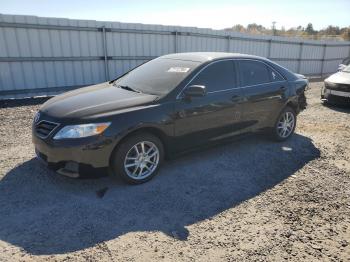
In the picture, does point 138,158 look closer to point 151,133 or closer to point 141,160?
point 141,160

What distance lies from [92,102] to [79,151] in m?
0.76

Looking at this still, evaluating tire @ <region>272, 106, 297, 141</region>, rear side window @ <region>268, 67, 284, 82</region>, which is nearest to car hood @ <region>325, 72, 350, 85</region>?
tire @ <region>272, 106, 297, 141</region>

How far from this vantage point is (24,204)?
3.57m

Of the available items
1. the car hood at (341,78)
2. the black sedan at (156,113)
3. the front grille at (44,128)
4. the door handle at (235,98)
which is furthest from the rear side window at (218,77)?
the car hood at (341,78)

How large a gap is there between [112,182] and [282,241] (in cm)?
222

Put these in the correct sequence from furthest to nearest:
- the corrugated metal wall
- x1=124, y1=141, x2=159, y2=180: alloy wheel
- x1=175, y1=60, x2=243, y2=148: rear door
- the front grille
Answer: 1. the corrugated metal wall
2. x1=175, y1=60, x2=243, y2=148: rear door
3. x1=124, y1=141, x2=159, y2=180: alloy wheel
4. the front grille

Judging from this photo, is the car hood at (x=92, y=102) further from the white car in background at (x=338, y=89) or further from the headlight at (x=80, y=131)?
the white car in background at (x=338, y=89)

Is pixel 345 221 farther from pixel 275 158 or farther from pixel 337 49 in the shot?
pixel 337 49

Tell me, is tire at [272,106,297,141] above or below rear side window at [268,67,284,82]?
below

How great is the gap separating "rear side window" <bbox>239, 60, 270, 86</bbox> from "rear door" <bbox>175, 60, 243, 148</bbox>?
0.68 ft

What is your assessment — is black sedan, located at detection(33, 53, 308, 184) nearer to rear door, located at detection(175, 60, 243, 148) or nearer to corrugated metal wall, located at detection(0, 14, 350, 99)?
rear door, located at detection(175, 60, 243, 148)

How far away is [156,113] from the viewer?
4.01m

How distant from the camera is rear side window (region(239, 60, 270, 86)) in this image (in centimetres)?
518

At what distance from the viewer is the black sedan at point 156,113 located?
12.0 feet
